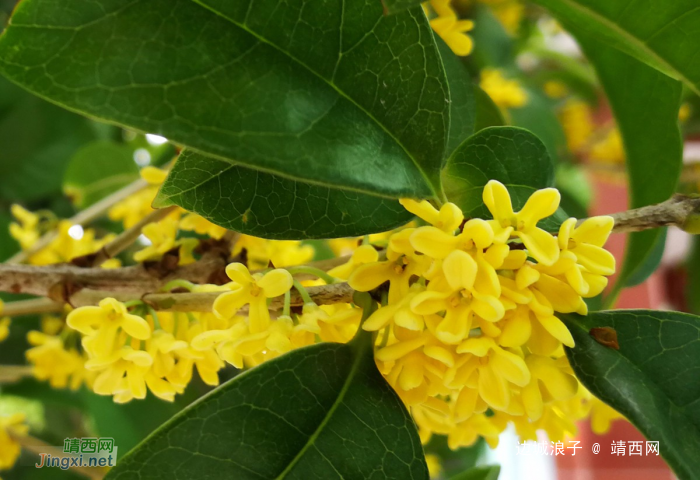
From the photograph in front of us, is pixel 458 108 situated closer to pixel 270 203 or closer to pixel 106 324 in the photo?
pixel 270 203

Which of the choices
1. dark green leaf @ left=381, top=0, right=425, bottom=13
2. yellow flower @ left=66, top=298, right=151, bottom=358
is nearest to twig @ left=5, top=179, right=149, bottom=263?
yellow flower @ left=66, top=298, right=151, bottom=358

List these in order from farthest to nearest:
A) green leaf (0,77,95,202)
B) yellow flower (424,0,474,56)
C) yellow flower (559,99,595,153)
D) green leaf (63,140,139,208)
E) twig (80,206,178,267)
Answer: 1. yellow flower (559,99,595,153)
2. green leaf (0,77,95,202)
3. green leaf (63,140,139,208)
4. twig (80,206,178,267)
5. yellow flower (424,0,474,56)

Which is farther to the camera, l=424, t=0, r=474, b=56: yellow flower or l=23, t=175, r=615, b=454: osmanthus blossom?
l=424, t=0, r=474, b=56: yellow flower

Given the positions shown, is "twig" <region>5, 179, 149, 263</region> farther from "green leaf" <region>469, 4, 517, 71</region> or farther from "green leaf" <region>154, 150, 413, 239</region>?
"green leaf" <region>469, 4, 517, 71</region>

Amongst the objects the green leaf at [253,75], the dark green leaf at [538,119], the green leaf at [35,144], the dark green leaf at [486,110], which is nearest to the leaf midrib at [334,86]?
the green leaf at [253,75]

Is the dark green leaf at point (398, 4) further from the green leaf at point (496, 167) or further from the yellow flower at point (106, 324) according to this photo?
the yellow flower at point (106, 324)

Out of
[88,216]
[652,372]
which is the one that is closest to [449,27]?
[652,372]
